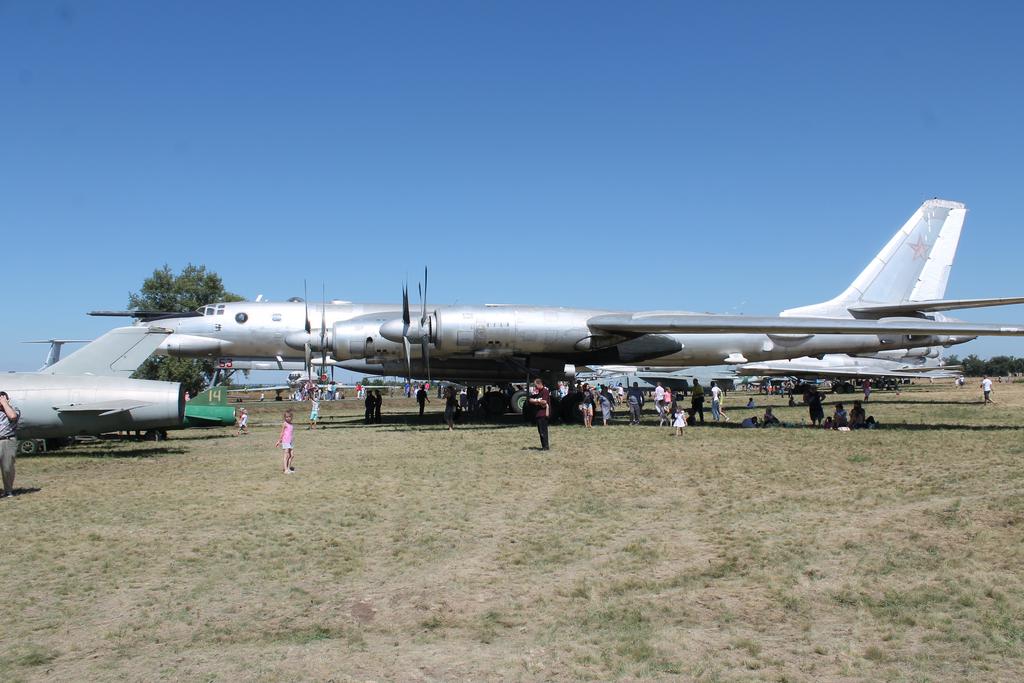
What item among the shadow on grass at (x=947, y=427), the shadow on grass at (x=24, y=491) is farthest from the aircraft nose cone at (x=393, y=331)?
the shadow on grass at (x=947, y=427)

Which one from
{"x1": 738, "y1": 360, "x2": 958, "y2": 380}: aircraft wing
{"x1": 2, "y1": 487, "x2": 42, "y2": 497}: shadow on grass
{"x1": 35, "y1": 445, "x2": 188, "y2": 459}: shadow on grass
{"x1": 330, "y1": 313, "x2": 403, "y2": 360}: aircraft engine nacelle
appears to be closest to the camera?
{"x1": 2, "y1": 487, "x2": 42, "y2": 497}: shadow on grass

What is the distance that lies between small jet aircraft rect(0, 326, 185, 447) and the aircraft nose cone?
586 centimetres

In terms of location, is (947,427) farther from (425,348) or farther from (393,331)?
(393,331)

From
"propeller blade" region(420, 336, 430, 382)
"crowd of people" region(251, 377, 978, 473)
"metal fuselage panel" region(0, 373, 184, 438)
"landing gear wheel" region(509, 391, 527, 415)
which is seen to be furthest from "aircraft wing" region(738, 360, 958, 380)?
"metal fuselage panel" region(0, 373, 184, 438)

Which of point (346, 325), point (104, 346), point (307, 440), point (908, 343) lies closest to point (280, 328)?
point (346, 325)

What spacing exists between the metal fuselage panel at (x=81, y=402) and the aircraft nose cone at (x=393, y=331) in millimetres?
6090

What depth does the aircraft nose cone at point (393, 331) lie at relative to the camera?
2061 centimetres

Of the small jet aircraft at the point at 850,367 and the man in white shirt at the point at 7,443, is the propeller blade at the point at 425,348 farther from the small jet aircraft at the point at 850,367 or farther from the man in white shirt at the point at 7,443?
the small jet aircraft at the point at 850,367

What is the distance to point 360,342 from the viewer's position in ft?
68.5

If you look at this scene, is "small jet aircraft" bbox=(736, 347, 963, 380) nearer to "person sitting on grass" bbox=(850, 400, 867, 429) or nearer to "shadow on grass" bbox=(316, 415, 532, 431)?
"person sitting on grass" bbox=(850, 400, 867, 429)

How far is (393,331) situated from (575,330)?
5126mm

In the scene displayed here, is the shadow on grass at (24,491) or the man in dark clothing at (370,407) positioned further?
the man in dark clothing at (370,407)

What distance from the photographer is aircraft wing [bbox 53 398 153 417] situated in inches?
592

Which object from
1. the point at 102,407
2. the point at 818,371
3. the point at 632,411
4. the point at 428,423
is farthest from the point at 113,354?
the point at 818,371
